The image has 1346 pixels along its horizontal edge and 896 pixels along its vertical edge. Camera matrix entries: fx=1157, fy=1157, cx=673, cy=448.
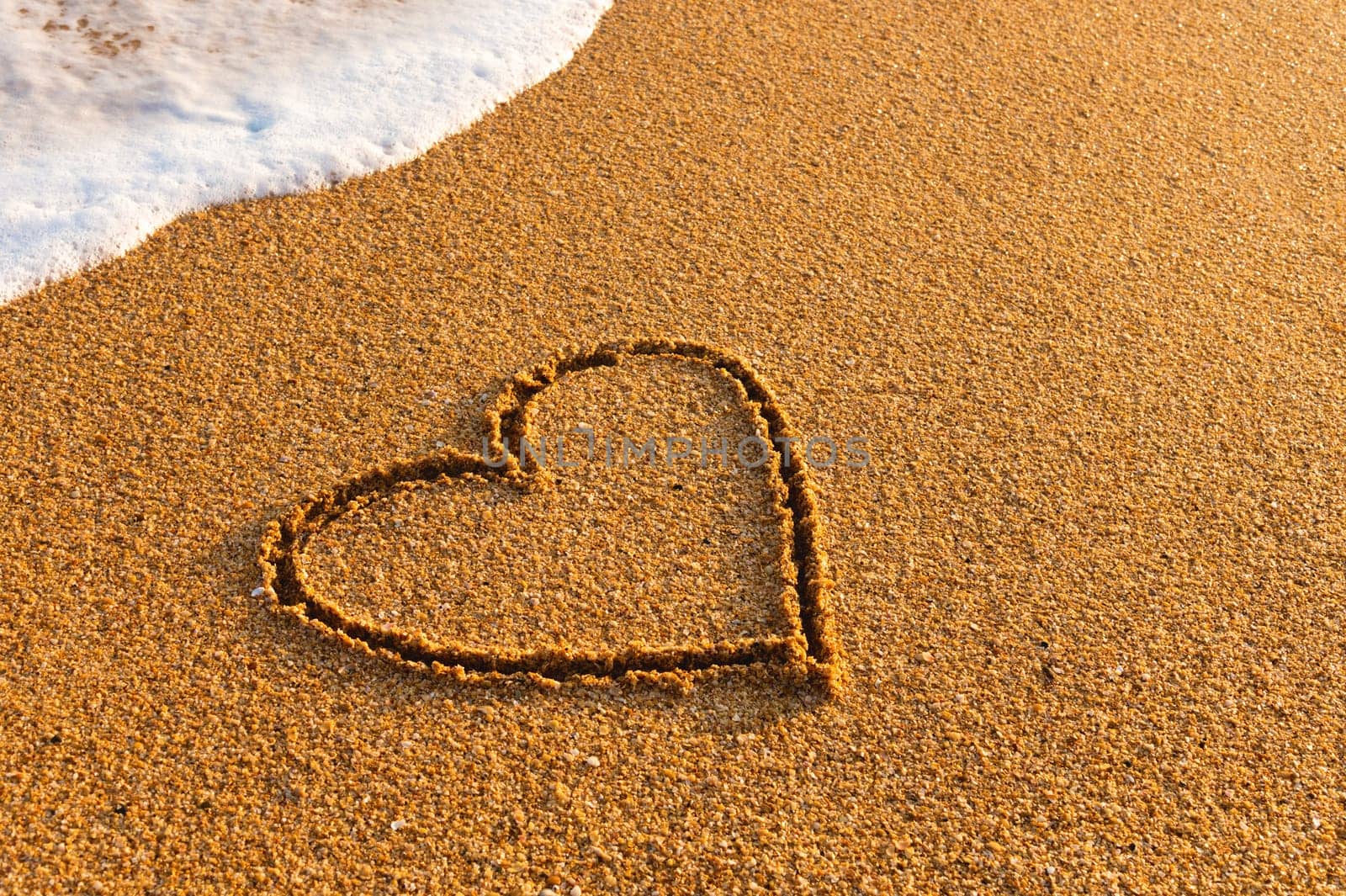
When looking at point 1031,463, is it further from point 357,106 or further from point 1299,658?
point 357,106

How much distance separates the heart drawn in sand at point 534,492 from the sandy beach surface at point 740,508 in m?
0.04

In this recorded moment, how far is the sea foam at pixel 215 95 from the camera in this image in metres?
3.01

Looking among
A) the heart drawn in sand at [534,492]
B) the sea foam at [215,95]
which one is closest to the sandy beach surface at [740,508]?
the heart drawn in sand at [534,492]

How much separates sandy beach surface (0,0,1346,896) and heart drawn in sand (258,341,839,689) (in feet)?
0.12

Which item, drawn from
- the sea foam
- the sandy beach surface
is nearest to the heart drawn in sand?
the sandy beach surface

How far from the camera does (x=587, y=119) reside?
323cm

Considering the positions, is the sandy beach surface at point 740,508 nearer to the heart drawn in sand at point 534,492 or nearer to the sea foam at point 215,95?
the heart drawn in sand at point 534,492

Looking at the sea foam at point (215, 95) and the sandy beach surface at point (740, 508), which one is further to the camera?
the sea foam at point (215, 95)

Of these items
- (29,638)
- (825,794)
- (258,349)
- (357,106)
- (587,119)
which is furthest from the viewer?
(357,106)

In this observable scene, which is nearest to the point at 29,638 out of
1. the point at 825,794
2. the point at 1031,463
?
the point at 825,794

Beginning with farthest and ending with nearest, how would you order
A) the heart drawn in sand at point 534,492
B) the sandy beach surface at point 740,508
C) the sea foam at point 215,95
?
1. the sea foam at point 215,95
2. the heart drawn in sand at point 534,492
3. the sandy beach surface at point 740,508

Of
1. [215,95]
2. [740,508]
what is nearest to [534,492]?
[740,508]

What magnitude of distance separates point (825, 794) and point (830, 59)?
7.86 feet

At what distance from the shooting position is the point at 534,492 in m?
2.26
